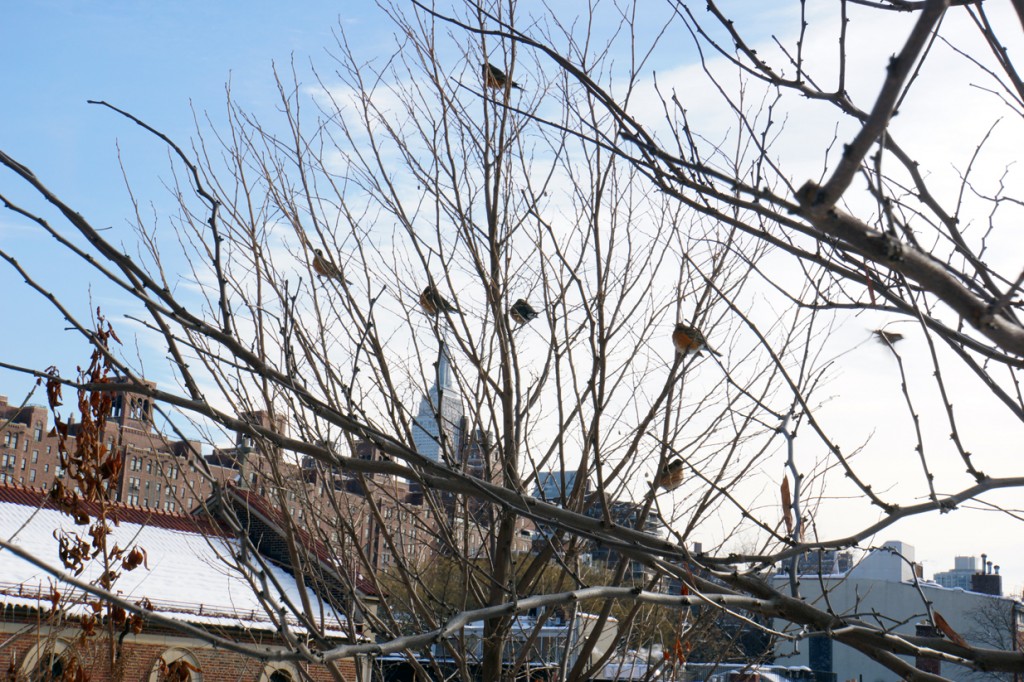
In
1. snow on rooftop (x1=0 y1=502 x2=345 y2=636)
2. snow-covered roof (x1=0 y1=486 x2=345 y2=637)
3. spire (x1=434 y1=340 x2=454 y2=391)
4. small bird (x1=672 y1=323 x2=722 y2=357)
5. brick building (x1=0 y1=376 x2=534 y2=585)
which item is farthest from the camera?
snow-covered roof (x1=0 y1=486 x2=345 y2=637)

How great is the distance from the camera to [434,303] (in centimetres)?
488

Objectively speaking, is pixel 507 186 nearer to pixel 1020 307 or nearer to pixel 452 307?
pixel 452 307

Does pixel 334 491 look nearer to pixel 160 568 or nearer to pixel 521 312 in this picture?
pixel 521 312

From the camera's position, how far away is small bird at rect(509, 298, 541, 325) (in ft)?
16.1

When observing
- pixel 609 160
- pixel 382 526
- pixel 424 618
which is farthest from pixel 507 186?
pixel 424 618

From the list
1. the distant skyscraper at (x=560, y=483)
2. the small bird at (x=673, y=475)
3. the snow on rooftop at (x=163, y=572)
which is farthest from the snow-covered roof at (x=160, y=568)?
the small bird at (x=673, y=475)

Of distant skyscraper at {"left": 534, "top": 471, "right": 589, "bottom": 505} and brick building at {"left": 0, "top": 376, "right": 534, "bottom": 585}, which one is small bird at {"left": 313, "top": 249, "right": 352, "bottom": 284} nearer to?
brick building at {"left": 0, "top": 376, "right": 534, "bottom": 585}

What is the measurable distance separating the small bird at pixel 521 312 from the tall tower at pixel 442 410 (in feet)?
1.25

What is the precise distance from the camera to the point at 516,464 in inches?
187

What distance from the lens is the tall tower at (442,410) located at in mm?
4516

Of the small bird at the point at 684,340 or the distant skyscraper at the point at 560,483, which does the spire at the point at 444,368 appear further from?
the small bird at the point at 684,340

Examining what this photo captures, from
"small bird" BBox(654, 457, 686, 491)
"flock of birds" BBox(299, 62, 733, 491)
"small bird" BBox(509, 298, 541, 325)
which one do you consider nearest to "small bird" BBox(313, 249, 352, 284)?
"flock of birds" BBox(299, 62, 733, 491)

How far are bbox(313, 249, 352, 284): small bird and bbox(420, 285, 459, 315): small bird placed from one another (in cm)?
45

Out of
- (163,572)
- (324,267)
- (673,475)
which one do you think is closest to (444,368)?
(324,267)
